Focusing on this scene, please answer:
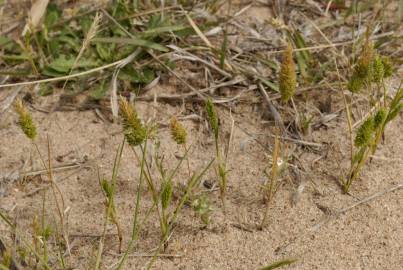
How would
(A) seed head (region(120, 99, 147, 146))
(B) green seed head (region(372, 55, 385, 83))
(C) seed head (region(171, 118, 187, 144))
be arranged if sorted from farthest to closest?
(B) green seed head (region(372, 55, 385, 83))
(C) seed head (region(171, 118, 187, 144))
(A) seed head (region(120, 99, 147, 146))

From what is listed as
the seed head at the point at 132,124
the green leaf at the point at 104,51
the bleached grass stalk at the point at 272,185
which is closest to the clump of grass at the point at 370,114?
the bleached grass stalk at the point at 272,185

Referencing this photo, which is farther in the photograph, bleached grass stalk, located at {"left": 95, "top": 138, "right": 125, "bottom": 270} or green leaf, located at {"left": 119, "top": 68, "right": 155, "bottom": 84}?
green leaf, located at {"left": 119, "top": 68, "right": 155, "bottom": 84}

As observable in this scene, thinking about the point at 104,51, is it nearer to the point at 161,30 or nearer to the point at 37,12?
the point at 161,30

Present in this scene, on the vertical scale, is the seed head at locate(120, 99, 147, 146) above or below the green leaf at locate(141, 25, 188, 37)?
above

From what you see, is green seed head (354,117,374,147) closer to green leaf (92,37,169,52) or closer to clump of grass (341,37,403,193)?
clump of grass (341,37,403,193)

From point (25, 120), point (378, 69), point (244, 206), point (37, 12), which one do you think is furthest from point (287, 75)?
point (37, 12)

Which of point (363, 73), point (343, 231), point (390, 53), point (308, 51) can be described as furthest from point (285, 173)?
point (390, 53)

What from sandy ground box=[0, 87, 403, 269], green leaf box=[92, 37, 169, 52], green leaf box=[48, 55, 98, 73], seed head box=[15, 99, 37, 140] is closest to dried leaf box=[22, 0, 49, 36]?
green leaf box=[48, 55, 98, 73]
